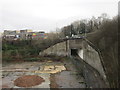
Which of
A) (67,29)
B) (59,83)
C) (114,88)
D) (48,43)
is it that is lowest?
(59,83)

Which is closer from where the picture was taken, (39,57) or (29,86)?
(29,86)

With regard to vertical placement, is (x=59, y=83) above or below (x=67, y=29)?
below

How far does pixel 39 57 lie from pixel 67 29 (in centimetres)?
2329

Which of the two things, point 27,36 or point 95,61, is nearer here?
point 95,61

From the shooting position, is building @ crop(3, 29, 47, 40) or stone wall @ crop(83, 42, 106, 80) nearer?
stone wall @ crop(83, 42, 106, 80)

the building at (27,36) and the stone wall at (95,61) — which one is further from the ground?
the building at (27,36)

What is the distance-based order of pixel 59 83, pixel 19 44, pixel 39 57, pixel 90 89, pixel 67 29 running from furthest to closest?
pixel 67 29 → pixel 19 44 → pixel 39 57 → pixel 59 83 → pixel 90 89

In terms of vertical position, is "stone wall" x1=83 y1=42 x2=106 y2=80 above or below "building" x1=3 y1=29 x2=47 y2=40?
below

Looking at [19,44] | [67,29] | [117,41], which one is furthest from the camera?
[67,29]

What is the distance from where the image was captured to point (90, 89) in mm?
7305

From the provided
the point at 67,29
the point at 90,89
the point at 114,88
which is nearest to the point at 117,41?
the point at 114,88

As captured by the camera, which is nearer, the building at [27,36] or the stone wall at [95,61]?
the stone wall at [95,61]

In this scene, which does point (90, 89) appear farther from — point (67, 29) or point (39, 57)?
point (67, 29)

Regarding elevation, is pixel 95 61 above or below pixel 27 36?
below
